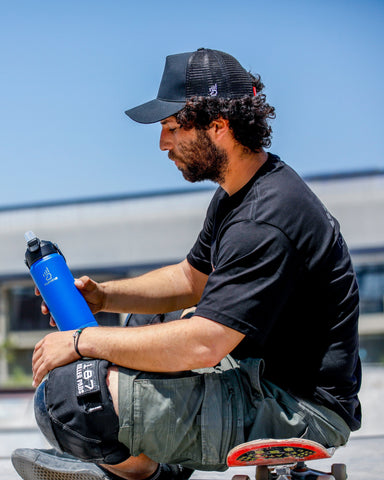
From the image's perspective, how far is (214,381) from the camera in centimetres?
213

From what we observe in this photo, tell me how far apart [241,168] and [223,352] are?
2.44 ft

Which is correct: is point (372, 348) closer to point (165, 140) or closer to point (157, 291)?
point (157, 291)

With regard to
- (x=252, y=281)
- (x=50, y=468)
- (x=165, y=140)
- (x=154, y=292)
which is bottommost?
(x=50, y=468)

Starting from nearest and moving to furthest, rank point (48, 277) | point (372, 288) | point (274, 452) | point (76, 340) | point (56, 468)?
point (274, 452) → point (76, 340) → point (56, 468) → point (48, 277) → point (372, 288)

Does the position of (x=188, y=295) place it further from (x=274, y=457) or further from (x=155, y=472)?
(x=274, y=457)

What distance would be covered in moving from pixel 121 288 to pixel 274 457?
Answer: 1.19 metres

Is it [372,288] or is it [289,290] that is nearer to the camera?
[289,290]

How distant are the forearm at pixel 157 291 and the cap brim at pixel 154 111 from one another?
82 centimetres

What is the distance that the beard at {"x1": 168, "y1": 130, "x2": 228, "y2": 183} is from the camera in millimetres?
2344

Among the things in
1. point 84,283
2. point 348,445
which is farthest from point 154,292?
point 348,445

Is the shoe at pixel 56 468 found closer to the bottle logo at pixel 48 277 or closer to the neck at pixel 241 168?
the bottle logo at pixel 48 277

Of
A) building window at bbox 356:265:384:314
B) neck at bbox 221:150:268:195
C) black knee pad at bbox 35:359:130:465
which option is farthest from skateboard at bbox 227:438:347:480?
building window at bbox 356:265:384:314

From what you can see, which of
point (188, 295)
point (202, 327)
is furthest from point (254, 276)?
point (188, 295)

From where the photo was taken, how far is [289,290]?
206 cm
